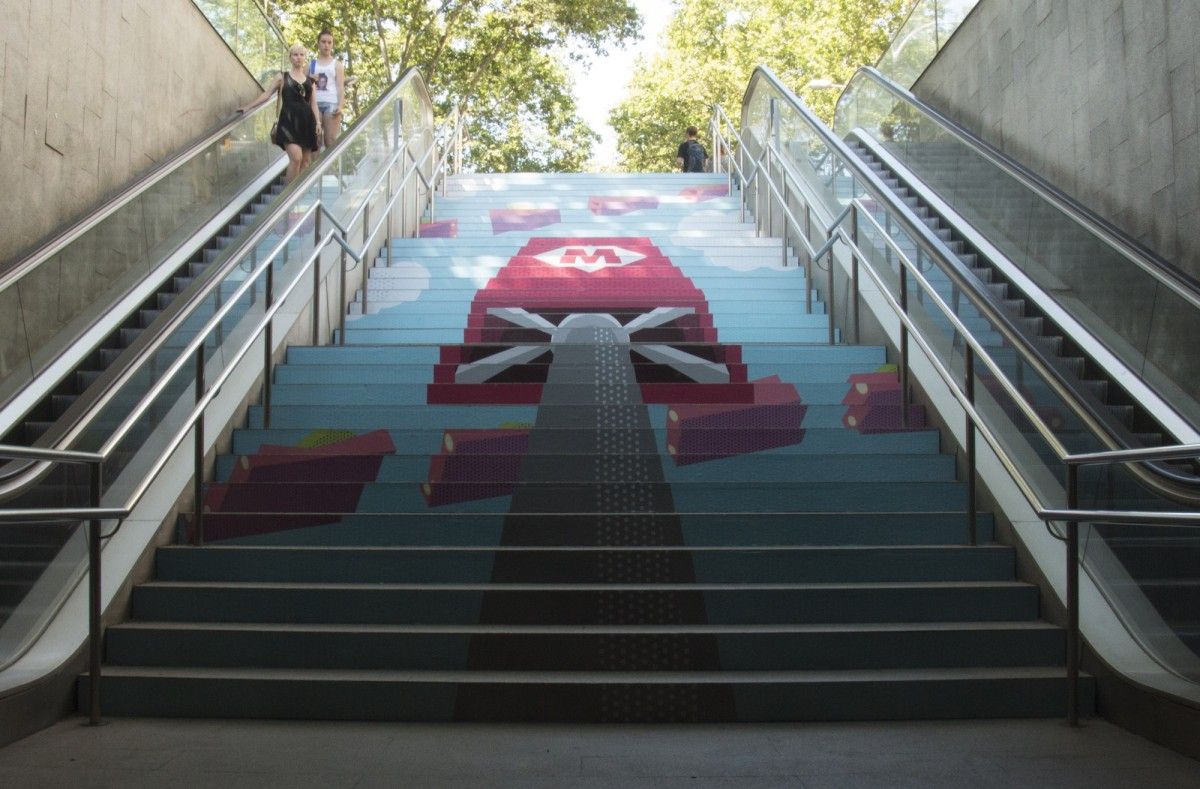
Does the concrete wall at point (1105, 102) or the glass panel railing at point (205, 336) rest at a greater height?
the concrete wall at point (1105, 102)

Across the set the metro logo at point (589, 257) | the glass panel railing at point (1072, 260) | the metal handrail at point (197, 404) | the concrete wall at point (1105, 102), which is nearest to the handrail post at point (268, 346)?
the metal handrail at point (197, 404)

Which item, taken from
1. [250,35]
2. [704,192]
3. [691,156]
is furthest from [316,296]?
[691,156]

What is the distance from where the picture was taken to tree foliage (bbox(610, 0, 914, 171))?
2442 cm

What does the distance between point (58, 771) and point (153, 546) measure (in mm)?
1363

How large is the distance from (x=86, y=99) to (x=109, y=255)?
1470mm

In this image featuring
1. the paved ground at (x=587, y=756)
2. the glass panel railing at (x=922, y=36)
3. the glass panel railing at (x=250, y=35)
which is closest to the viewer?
the paved ground at (x=587, y=756)

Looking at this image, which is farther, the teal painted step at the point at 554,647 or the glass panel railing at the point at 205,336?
the teal painted step at the point at 554,647

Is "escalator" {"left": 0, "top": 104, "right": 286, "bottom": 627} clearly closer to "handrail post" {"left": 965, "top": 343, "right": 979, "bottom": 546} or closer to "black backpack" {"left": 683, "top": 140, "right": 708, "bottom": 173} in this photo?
"handrail post" {"left": 965, "top": 343, "right": 979, "bottom": 546}

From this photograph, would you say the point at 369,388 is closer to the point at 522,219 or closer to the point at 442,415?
the point at 442,415

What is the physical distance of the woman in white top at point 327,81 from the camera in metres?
9.26

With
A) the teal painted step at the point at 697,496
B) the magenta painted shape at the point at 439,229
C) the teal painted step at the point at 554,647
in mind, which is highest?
the magenta painted shape at the point at 439,229

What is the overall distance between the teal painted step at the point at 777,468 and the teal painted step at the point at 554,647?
3.93ft

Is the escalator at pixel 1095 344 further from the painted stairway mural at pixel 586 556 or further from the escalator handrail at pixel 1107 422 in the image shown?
the painted stairway mural at pixel 586 556

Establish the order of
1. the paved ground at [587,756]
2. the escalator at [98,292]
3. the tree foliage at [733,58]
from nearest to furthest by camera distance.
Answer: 1. the paved ground at [587,756]
2. the escalator at [98,292]
3. the tree foliage at [733,58]
